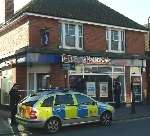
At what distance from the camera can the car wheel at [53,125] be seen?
15307mm

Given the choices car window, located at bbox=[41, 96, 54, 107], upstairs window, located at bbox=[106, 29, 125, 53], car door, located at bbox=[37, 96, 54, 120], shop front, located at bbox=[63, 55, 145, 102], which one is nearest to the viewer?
car door, located at bbox=[37, 96, 54, 120]

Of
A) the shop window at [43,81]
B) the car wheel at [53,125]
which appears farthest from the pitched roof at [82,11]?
the car wheel at [53,125]

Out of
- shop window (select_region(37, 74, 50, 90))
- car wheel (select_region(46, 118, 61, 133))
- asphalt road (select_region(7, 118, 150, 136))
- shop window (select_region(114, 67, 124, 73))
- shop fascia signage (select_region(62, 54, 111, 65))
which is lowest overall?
asphalt road (select_region(7, 118, 150, 136))

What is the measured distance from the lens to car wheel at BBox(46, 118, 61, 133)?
50.2 feet

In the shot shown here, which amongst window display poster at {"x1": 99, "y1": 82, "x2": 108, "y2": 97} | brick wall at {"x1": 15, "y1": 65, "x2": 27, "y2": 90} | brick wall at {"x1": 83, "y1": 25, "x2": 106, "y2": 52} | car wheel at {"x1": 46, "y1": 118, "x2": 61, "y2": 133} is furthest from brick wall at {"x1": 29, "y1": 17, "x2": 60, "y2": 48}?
car wheel at {"x1": 46, "y1": 118, "x2": 61, "y2": 133}

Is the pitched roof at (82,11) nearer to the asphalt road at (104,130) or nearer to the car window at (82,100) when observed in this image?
the car window at (82,100)

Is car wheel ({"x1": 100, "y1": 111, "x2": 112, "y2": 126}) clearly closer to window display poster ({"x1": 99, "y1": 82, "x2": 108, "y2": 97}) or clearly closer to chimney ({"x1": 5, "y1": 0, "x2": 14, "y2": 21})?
window display poster ({"x1": 99, "y1": 82, "x2": 108, "y2": 97})

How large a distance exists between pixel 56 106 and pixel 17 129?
2.16 meters

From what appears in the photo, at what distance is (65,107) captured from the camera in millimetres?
15977

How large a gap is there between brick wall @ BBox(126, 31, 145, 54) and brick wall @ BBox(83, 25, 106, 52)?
92.5 inches

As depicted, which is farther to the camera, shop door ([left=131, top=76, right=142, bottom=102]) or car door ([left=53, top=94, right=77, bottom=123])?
shop door ([left=131, top=76, right=142, bottom=102])

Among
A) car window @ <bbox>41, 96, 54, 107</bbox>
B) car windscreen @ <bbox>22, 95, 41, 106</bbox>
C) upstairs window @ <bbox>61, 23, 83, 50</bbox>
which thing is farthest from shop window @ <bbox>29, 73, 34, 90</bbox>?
car window @ <bbox>41, 96, 54, 107</bbox>

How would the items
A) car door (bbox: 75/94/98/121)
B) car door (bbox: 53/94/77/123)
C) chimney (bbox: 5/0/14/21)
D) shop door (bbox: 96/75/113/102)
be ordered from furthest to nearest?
chimney (bbox: 5/0/14/21), shop door (bbox: 96/75/113/102), car door (bbox: 75/94/98/121), car door (bbox: 53/94/77/123)

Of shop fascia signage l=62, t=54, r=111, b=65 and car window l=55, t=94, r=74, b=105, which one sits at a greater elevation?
shop fascia signage l=62, t=54, r=111, b=65
